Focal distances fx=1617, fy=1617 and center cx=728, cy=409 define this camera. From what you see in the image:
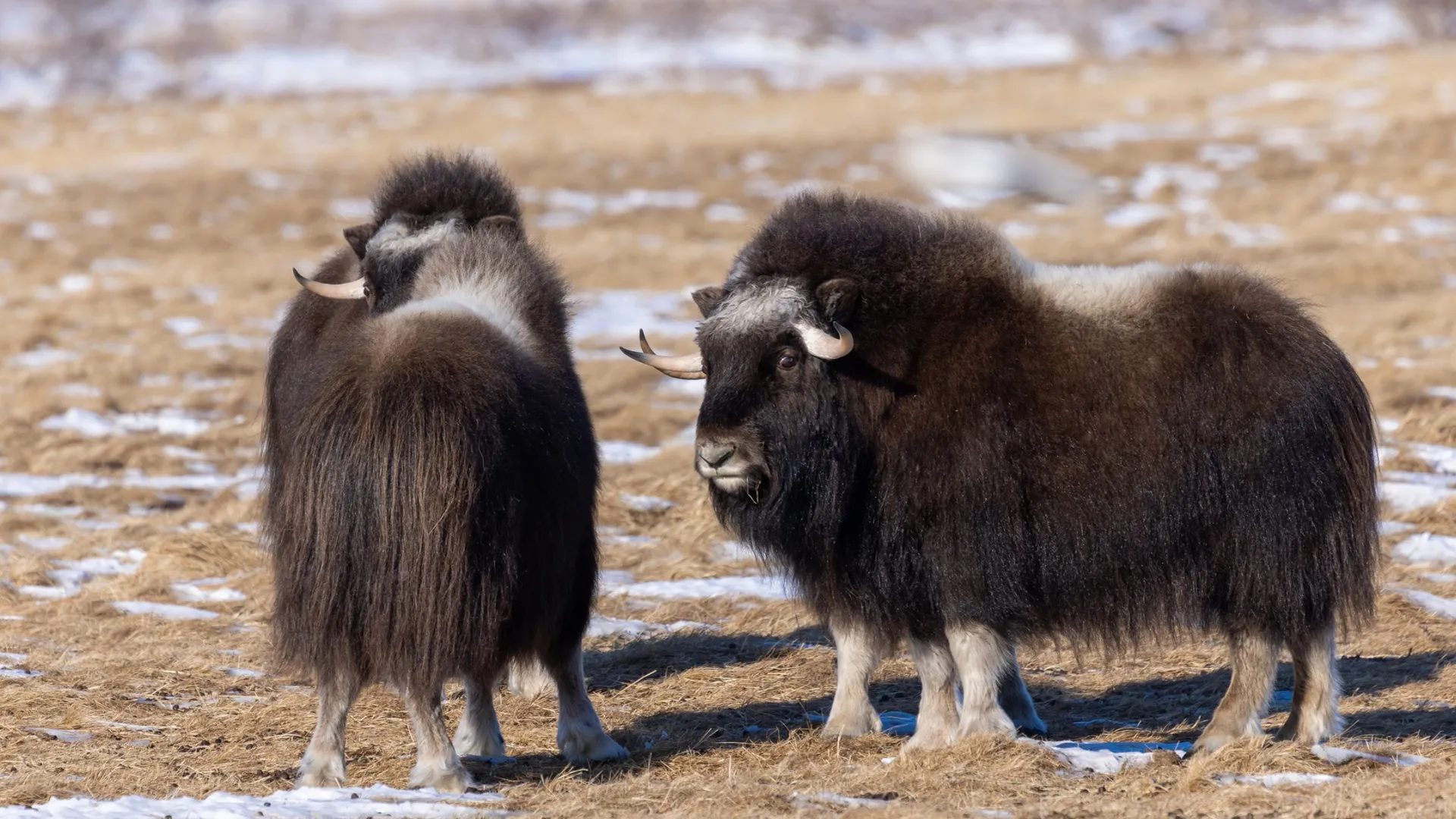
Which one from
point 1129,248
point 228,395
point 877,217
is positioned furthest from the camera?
point 1129,248

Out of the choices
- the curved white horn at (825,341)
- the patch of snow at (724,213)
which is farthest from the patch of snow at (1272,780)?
the patch of snow at (724,213)

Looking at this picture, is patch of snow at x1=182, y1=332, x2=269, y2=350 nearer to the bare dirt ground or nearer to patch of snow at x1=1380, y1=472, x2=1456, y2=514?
the bare dirt ground

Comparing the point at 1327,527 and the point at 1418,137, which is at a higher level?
the point at 1418,137

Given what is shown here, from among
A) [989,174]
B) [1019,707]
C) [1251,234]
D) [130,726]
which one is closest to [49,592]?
[130,726]

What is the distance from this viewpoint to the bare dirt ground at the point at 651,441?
4.07m

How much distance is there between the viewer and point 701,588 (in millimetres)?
6555

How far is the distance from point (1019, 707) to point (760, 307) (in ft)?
4.62

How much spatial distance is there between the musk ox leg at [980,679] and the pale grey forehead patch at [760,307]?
945 mm

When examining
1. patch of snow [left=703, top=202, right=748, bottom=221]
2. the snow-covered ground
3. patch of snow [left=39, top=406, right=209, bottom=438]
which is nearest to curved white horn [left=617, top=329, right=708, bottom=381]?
patch of snow [left=39, top=406, right=209, bottom=438]

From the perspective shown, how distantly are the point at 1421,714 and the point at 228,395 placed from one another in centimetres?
783

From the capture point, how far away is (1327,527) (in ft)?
13.9

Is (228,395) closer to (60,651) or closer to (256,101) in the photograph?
(60,651)

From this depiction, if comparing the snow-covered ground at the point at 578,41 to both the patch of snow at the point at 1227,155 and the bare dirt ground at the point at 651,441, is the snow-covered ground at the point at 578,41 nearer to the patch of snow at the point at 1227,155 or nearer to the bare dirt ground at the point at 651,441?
the bare dirt ground at the point at 651,441

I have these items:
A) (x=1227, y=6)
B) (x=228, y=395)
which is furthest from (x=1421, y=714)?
(x=1227, y=6)
